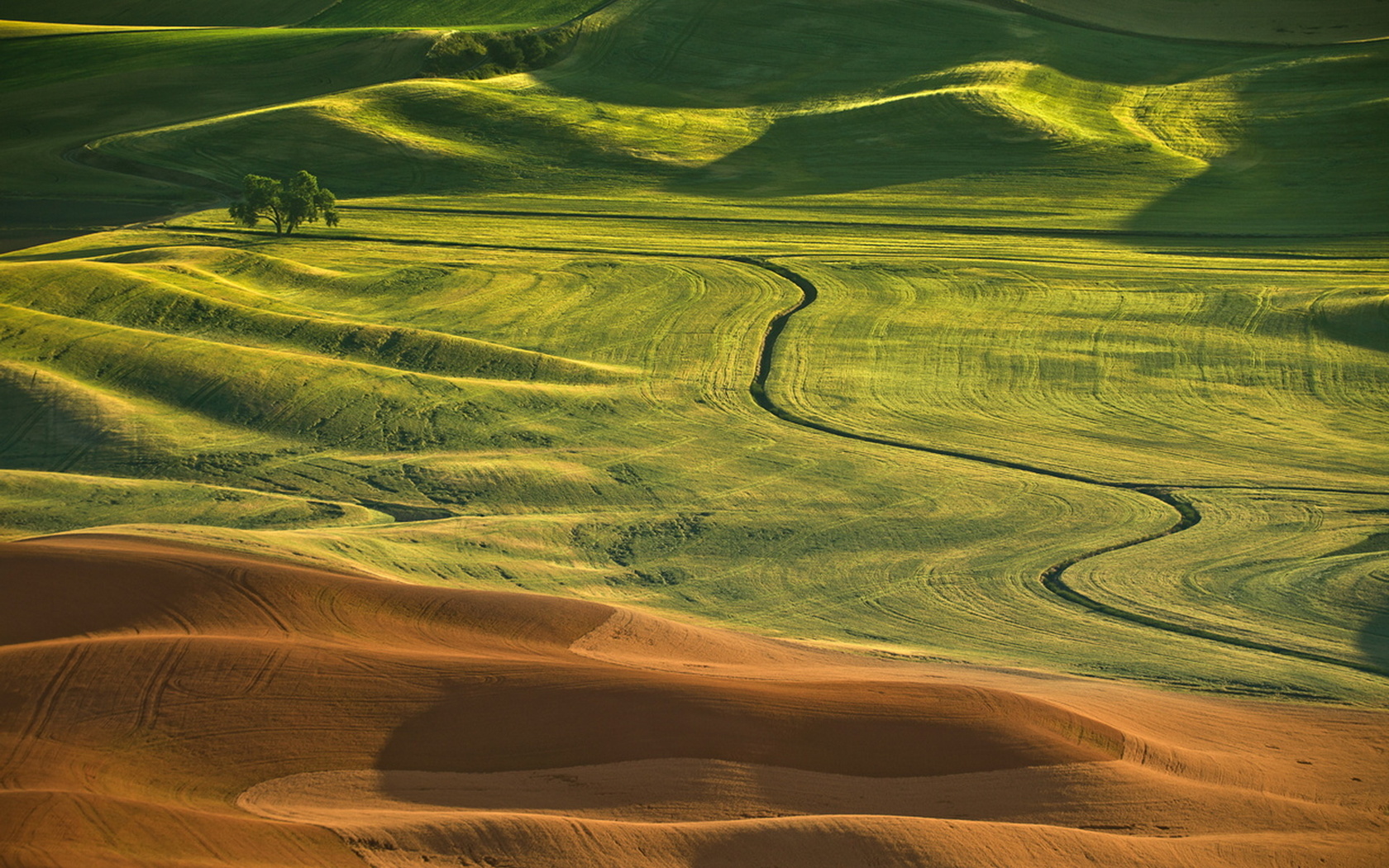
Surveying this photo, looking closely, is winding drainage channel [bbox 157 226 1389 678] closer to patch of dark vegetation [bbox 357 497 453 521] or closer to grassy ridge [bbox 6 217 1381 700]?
grassy ridge [bbox 6 217 1381 700]

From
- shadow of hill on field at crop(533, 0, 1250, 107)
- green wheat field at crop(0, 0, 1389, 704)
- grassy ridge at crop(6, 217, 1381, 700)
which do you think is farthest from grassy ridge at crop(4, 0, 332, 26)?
grassy ridge at crop(6, 217, 1381, 700)

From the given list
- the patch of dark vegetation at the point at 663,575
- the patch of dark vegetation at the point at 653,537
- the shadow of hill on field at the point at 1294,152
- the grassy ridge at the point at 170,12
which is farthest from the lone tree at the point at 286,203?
the grassy ridge at the point at 170,12

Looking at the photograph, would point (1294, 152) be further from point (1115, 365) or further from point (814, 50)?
point (1115, 365)

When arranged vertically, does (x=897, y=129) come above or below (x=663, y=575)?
above

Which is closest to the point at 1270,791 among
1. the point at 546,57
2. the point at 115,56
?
the point at 546,57

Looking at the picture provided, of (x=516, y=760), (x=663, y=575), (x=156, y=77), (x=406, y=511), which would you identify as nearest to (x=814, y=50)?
(x=156, y=77)
